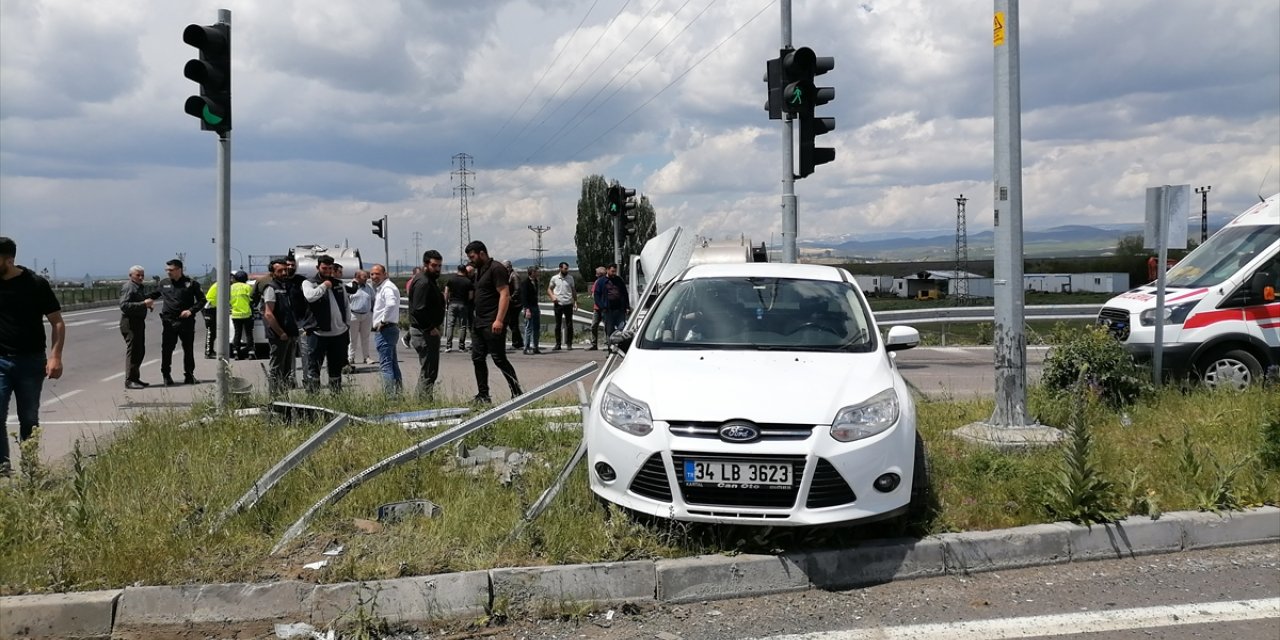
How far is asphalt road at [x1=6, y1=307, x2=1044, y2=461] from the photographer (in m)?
10.2

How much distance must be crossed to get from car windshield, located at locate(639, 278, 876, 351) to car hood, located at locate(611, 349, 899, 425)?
226 mm

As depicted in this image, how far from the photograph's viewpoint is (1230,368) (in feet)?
31.6

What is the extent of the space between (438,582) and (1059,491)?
3624 millimetres

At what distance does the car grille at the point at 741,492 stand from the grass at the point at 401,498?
0.31m

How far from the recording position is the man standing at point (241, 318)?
16250 mm

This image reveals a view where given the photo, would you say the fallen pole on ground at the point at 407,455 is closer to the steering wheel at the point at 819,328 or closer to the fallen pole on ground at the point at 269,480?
the fallen pole on ground at the point at 269,480

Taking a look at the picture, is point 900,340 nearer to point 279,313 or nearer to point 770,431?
point 770,431

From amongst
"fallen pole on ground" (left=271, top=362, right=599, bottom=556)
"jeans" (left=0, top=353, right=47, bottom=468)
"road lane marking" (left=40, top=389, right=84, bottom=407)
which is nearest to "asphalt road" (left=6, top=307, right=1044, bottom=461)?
"road lane marking" (left=40, top=389, right=84, bottom=407)

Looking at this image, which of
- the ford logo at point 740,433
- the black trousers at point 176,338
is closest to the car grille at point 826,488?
the ford logo at point 740,433

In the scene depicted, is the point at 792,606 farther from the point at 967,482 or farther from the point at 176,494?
the point at 176,494

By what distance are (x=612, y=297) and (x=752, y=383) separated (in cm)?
1324

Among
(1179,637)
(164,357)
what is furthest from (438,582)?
(164,357)

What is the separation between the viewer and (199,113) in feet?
25.8

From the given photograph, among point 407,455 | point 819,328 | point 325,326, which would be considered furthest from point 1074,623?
point 325,326
